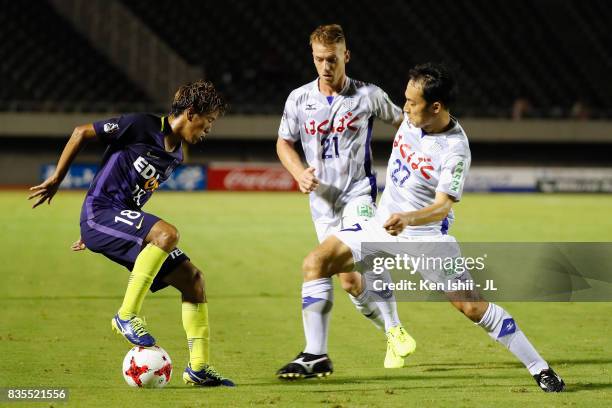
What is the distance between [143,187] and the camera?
19.9 ft

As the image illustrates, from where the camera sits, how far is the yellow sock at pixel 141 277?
565 cm

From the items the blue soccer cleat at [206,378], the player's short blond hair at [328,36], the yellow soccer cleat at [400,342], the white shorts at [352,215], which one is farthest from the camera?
the white shorts at [352,215]

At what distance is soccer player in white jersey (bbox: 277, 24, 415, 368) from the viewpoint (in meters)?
6.88

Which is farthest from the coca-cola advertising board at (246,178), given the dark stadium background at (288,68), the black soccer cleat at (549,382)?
the black soccer cleat at (549,382)

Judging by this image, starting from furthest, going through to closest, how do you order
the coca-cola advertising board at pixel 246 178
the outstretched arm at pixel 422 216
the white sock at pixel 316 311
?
the coca-cola advertising board at pixel 246 178
the white sock at pixel 316 311
the outstretched arm at pixel 422 216

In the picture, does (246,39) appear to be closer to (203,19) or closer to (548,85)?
(203,19)

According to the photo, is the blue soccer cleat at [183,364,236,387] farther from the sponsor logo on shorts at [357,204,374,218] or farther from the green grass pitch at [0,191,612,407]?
the sponsor logo on shorts at [357,204,374,218]

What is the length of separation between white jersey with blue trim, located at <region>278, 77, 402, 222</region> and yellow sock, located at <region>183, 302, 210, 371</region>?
141cm

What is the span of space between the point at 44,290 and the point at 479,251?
678cm

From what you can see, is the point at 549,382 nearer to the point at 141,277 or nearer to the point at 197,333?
the point at 197,333

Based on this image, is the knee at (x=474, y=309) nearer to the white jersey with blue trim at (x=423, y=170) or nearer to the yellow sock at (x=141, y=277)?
the white jersey with blue trim at (x=423, y=170)

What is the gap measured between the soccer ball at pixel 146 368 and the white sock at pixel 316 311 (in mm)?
894

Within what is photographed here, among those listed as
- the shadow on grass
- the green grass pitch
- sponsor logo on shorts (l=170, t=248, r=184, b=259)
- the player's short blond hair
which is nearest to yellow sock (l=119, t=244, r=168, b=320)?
sponsor logo on shorts (l=170, t=248, r=184, b=259)

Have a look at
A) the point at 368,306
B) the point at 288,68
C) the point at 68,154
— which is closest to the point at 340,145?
the point at 368,306
